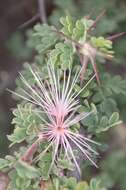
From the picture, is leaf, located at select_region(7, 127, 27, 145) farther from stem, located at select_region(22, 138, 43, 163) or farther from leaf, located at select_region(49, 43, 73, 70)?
leaf, located at select_region(49, 43, 73, 70)

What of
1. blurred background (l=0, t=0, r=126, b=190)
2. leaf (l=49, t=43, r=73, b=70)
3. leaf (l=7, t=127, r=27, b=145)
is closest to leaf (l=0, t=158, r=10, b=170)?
leaf (l=7, t=127, r=27, b=145)

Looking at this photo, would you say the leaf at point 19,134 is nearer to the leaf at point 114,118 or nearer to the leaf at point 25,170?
the leaf at point 25,170

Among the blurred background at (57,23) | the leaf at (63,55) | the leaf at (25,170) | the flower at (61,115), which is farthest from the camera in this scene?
the blurred background at (57,23)

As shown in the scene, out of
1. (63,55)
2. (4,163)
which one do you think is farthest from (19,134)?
(63,55)

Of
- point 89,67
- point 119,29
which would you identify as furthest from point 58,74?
point 119,29

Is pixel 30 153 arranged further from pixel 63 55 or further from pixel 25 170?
pixel 63 55

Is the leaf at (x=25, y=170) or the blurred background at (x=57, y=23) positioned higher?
the blurred background at (x=57, y=23)

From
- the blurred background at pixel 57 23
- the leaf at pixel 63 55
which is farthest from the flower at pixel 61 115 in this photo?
the blurred background at pixel 57 23
